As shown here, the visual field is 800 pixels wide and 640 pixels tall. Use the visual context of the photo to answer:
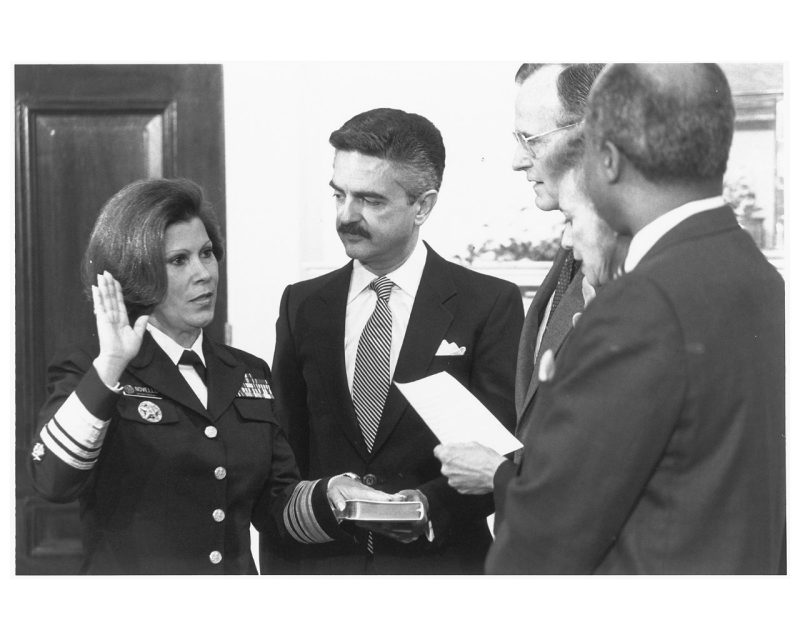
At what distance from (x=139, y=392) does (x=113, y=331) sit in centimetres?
20

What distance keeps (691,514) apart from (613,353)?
431 millimetres

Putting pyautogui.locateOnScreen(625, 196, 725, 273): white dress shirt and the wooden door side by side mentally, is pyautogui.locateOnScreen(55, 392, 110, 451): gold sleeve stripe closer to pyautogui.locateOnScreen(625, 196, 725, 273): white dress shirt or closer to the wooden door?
the wooden door

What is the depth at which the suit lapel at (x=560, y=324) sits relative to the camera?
3010 millimetres

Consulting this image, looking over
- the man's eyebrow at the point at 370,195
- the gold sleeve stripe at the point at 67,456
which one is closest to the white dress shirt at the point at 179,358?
the gold sleeve stripe at the point at 67,456

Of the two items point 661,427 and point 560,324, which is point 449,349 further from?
point 661,427

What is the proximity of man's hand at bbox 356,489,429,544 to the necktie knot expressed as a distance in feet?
2.08

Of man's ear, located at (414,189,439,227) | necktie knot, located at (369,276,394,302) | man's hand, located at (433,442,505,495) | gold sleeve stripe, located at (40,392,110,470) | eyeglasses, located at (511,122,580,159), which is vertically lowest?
man's hand, located at (433,442,505,495)

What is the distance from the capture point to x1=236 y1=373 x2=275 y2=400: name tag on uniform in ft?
10.8

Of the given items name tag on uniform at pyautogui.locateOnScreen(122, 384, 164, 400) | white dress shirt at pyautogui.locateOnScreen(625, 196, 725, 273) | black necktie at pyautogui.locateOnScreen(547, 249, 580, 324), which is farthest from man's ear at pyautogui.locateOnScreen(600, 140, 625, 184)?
name tag on uniform at pyautogui.locateOnScreen(122, 384, 164, 400)

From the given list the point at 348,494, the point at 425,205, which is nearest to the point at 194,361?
the point at 348,494

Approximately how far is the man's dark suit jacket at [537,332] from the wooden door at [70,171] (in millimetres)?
976

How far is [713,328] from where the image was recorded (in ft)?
7.77

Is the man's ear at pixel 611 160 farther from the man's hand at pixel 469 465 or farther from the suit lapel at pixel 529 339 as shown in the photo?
the man's hand at pixel 469 465

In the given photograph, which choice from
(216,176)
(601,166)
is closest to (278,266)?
(216,176)
